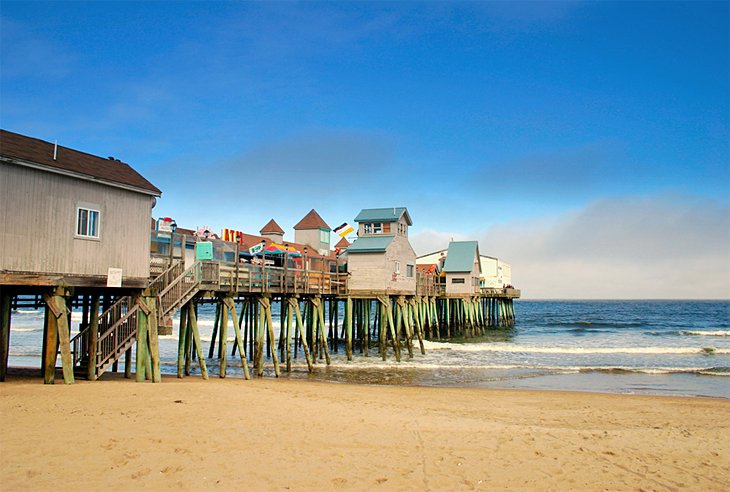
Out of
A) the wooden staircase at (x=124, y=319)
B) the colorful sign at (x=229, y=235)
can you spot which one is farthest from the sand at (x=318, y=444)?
the colorful sign at (x=229, y=235)

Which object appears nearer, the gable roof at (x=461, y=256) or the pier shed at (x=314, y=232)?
the pier shed at (x=314, y=232)

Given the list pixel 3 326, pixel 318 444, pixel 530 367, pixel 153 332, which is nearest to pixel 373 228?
pixel 530 367

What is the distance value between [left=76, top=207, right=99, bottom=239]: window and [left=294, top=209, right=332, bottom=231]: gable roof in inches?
1093

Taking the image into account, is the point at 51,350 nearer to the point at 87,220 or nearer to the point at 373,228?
the point at 87,220

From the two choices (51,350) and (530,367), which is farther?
(530,367)

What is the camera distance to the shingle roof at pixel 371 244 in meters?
28.8

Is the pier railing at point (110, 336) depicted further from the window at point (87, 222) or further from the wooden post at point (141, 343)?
the window at point (87, 222)

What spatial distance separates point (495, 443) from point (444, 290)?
38.5 m

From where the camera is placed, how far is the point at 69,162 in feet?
44.9

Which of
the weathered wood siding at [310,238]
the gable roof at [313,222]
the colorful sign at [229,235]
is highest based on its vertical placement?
the gable roof at [313,222]

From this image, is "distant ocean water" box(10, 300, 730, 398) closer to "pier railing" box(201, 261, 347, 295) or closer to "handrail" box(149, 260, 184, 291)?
"pier railing" box(201, 261, 347, 295)

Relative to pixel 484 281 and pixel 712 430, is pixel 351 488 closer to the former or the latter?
pixel 712 430

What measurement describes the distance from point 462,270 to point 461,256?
1.94 m

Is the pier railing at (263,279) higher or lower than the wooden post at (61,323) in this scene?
higher
